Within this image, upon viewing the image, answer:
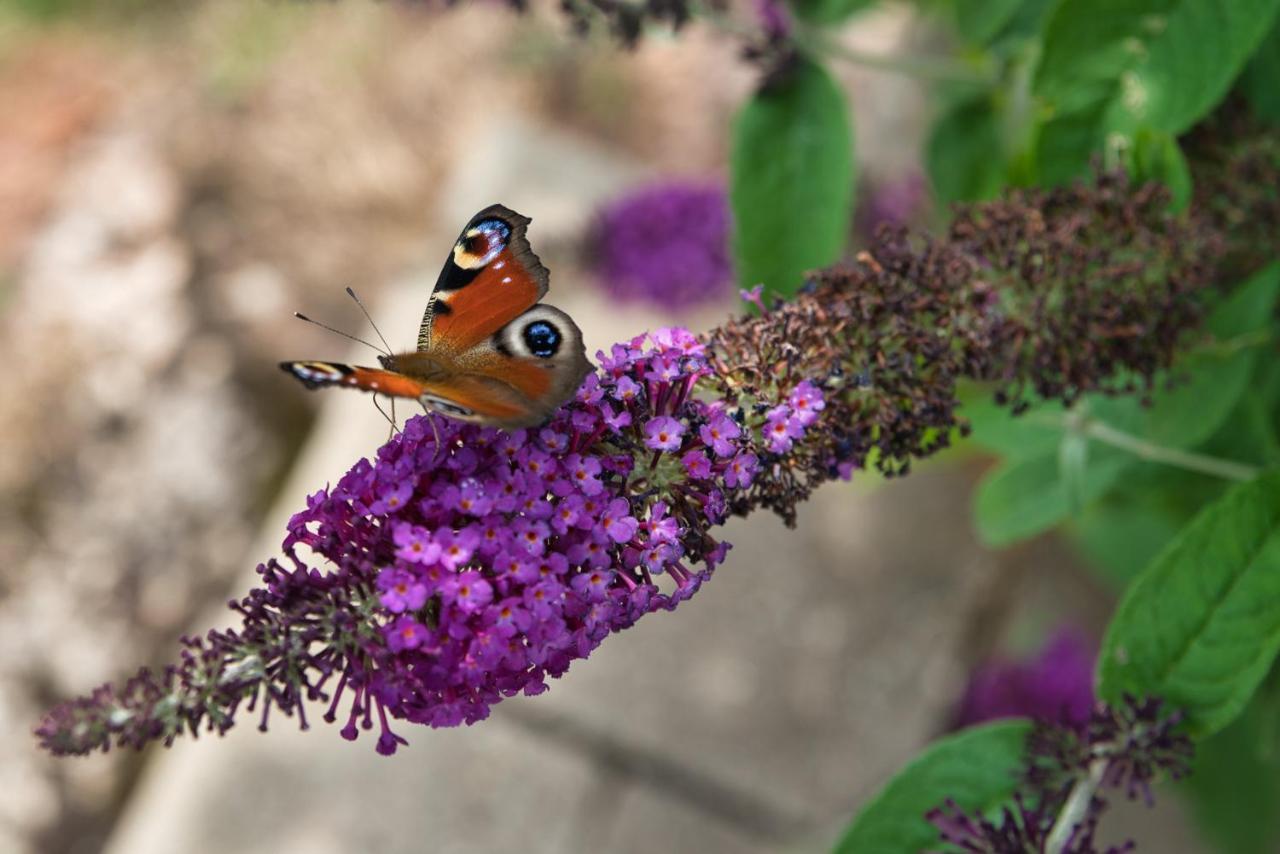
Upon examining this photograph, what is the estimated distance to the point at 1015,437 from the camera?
2.40m

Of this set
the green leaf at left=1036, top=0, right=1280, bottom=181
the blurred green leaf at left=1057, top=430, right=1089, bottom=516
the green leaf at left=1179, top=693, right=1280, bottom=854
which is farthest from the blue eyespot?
the green leaf at left=1179, top=693, right=1280, bottom=854

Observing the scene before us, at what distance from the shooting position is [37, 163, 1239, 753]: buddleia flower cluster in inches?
53.2

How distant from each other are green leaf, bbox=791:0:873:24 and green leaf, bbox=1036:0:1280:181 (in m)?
0.57

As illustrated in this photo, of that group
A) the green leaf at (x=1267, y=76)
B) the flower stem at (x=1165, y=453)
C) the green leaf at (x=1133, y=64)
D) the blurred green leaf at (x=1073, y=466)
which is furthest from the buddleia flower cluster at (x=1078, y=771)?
the green leaf at (x=1267, y=76)

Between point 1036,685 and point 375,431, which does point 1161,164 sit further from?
point 375,431

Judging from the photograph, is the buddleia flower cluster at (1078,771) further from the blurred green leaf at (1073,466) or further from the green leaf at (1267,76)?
the green leaf at (1267,76)

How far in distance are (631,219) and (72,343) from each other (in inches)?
91.4

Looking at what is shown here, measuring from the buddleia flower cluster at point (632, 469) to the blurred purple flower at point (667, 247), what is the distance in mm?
1477

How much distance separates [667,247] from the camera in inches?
133

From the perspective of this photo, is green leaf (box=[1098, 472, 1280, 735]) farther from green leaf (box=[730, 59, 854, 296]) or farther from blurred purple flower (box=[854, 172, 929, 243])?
blurred purple flower (box=[854, 172, 929, 243])

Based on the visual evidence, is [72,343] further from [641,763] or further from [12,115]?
[641,763]

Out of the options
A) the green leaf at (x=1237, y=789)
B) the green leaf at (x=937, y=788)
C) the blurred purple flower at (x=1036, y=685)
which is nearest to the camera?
the green leaf at (x=937, y=788)

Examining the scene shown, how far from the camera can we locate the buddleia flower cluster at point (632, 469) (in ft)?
4.43

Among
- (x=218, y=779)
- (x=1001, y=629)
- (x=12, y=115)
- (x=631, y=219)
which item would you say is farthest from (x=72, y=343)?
(x=1001, y=629)
